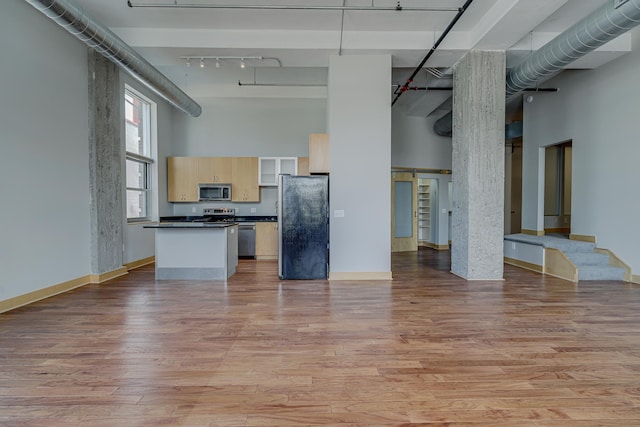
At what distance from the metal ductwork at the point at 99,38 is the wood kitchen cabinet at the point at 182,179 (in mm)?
2100

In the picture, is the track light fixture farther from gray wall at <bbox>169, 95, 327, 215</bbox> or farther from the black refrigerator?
gray wall at <bbox>169, 95, 327, 215</bbox>

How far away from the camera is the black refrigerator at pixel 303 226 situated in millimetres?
5422

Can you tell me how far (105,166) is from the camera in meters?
5.37

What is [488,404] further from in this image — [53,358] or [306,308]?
[53,358]

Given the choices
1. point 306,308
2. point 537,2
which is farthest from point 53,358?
point 537,2

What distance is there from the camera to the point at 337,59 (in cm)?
529

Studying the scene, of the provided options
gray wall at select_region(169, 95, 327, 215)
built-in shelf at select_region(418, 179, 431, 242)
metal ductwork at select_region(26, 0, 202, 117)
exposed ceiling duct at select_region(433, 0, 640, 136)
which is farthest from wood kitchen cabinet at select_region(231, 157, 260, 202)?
exposed ceiling duct at select_region(433, 0, 640, 136)

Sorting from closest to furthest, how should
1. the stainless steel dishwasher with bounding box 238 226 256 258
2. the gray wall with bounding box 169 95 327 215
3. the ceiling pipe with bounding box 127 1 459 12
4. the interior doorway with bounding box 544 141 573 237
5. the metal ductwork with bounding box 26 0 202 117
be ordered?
the metal ductwork with bounding box 26 0 202 117, the ceiling pipe with bounding box 127 1 459 12, the stainless steel dishwasher with bounding box 238 226 256 258, the gray wall with bounding box 169 95 327 215, the interior doorway with bounding box 544 141 573 237

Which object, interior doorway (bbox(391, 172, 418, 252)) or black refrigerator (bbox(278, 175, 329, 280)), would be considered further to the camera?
interior doorway (bbox(391, 172, 418, 252))

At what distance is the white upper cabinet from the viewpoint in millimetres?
7863

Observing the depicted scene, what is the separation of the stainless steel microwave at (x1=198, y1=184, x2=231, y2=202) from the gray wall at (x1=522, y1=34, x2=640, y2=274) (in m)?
7.28

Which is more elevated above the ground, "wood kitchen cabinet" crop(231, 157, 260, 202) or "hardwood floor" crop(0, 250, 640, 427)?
"wood kitchen cabinet" crop(231, 157, 260, 202)

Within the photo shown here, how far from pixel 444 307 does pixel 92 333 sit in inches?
148

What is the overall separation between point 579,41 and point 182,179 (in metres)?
7.74
